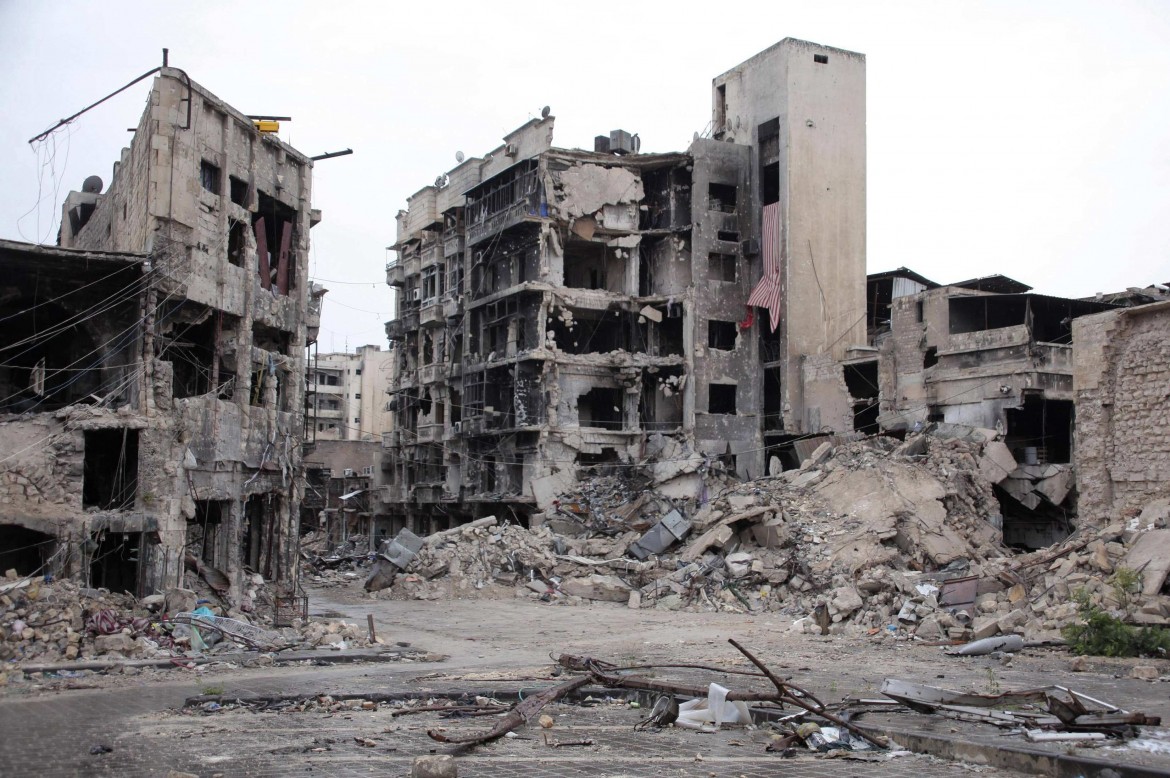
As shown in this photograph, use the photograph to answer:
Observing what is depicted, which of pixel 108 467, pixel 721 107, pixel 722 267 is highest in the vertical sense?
pixel 721 107

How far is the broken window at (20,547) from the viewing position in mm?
19328

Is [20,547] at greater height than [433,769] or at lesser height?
greater

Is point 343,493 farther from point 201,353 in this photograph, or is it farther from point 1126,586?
point 1126,586

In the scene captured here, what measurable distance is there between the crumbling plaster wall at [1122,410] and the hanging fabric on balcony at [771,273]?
68.8 ft

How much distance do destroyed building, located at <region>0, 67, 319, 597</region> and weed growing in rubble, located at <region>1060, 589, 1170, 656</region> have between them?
54.1 feet

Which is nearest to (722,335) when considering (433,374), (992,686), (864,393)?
(864,393)

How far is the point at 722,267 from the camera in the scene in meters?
46.0

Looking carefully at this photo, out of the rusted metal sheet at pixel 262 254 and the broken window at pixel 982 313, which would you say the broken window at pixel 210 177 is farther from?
the broken window at pixel 982 313

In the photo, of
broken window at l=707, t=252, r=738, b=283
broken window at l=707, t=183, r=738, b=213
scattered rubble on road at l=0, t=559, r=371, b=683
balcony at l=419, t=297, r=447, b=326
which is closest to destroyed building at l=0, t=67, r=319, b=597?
scattered rubble on road at l=0, t=559, r=371, b=683

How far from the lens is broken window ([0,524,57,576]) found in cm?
1933

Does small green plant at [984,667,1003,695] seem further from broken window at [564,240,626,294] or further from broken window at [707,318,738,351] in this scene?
broken window at [564,240,626,294]

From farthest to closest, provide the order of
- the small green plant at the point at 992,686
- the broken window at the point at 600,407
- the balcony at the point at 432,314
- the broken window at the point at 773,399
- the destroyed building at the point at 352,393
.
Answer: the destroyed building at the point at 352,393, the balcony at the point at 432,314, the broken window at the point at 600,407, the broken window at the point at 773,399, the small green plant at the point at 992,686

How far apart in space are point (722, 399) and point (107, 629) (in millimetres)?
32609

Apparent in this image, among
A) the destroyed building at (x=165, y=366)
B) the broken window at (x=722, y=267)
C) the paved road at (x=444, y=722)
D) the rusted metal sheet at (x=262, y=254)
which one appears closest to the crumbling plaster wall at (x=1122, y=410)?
the paved road at (x=444, y=722)
